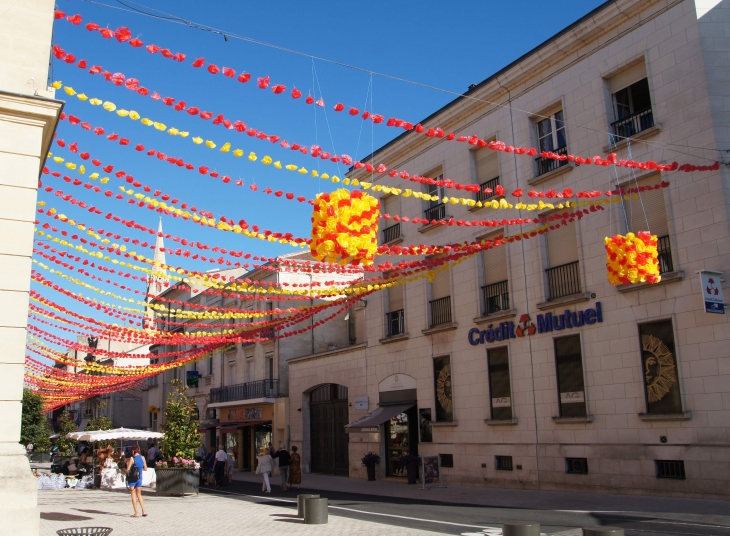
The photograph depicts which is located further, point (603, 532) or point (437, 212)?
point (437, 212)

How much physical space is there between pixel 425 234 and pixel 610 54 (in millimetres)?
8780

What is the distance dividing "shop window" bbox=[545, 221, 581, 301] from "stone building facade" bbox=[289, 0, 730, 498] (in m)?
0.06

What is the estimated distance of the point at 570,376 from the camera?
1791 cm

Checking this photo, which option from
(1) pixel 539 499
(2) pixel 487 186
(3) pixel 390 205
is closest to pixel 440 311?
(2) pixel 487 186

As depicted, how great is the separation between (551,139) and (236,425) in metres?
22.8

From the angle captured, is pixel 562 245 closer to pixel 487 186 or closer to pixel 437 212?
pixel 487 186

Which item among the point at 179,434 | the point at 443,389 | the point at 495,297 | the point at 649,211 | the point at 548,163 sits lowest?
the point at 179,434

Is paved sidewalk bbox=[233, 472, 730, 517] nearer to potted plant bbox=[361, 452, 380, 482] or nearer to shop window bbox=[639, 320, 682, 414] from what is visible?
potted plant bbox=[361, 452, 380, 482]

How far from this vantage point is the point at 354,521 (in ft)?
43.1

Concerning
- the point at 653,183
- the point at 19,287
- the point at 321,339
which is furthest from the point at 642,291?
the point at 321,339

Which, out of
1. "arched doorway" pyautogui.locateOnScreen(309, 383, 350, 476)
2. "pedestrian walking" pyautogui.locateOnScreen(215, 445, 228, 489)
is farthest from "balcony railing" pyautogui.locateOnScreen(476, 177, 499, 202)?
"pedestrian walking" pyautogui.locateOnScreen(215, 445, 228, 489)

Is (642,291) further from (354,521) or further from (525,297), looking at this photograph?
(354,521)

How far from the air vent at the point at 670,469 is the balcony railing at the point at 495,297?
6.37m

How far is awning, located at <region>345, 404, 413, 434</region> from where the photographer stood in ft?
75.8
